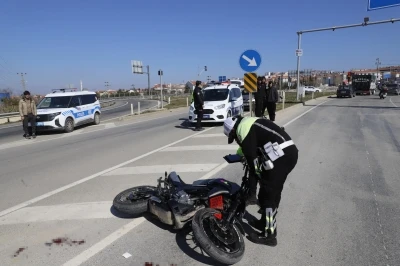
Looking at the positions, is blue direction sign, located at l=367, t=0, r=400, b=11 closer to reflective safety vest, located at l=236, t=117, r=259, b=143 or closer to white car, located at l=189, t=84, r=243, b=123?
white car, located at l=189, t=84, r=243, b=123

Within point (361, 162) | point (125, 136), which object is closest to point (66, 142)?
point (125, 136)

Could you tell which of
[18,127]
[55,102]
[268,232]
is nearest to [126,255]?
[268,232]

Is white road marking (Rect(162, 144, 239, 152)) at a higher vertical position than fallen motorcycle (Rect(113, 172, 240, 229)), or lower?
lower

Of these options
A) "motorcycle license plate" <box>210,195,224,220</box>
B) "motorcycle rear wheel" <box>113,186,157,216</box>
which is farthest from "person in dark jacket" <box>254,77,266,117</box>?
"motorcycle license plate" <box>210,195,224,220</box>

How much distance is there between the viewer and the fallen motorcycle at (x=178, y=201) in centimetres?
356

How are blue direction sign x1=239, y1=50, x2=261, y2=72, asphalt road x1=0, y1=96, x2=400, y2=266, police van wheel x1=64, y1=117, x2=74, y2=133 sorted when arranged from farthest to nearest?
police van wheel x1=64, y1=117, x2=74, y2=133
blue direction sign x1=239, y1=50, x2=261, y2=72
asphalt road x1=0, y1=96, x2=400, y2=266

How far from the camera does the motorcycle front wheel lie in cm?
307

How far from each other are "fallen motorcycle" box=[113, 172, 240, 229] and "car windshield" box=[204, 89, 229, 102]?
37.3ft

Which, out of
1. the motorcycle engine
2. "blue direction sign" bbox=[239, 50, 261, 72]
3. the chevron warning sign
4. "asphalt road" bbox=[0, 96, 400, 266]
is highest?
"blue direction sign" bbox=[239, 50, 261, 72]

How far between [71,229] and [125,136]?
8129mm

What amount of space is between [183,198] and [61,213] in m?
2.12

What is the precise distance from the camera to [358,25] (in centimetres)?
2203

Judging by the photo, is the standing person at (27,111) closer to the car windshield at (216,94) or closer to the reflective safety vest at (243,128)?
the car windshield at (216,94)

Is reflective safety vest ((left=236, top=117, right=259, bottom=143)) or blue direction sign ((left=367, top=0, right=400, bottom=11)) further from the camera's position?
blue direction sign ((left=367, top=0, right=400, bottom=11))
